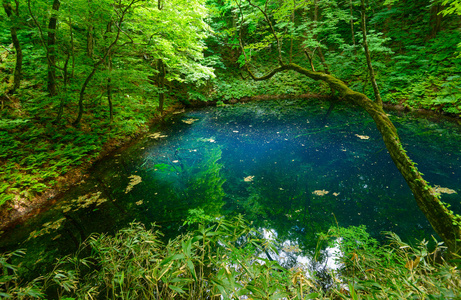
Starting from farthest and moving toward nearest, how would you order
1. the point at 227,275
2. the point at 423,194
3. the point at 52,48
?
the point at 52,48, the point at 423,194, the point at 227,275

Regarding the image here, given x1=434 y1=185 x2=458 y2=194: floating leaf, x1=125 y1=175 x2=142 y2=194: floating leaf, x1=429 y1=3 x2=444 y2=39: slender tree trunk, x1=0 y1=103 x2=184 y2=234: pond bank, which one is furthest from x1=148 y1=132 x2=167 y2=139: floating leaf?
x1=429 y1=3 x2=444 y2=39: slender tree trunk

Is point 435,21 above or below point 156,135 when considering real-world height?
above

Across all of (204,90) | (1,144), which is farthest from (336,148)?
(204,90)

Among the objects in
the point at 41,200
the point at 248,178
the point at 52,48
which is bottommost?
the point at 41,200

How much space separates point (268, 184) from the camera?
12.7 feet

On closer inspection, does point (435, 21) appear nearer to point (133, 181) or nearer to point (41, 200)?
point (133, 181)

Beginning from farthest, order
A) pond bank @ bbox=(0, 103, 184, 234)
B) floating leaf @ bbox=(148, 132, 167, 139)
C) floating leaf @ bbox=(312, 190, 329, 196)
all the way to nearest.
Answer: floating leaf @ bbox=(148, 132, 167, 139), floating leaf @ bbox=(312, 190, 329, 196), pond bank @ bbox=(0, 103, 184, 234)

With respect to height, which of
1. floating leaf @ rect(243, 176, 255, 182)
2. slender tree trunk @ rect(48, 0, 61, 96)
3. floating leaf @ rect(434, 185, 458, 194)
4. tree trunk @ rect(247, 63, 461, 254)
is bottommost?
floating leaf @ rect(243, 176, 255, 182)

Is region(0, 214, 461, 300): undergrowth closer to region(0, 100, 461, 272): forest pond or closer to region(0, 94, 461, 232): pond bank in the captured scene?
region(0, 100, 461, 272): forest pond

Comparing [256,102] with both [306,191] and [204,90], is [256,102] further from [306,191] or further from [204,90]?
[306,191]

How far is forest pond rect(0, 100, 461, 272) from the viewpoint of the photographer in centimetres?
275

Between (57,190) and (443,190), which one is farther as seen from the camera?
(57,190)

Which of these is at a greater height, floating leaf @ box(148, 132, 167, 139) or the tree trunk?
the tree trunk

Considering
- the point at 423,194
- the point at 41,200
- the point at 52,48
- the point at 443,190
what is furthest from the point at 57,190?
the point at 443,190
